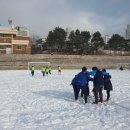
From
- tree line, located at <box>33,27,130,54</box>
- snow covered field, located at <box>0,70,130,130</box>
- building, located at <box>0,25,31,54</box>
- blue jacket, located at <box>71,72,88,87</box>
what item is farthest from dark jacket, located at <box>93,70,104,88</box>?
tree line, located at <box>33,27,130,54</box>

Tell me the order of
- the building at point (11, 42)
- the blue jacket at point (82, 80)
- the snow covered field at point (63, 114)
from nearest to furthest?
the snow covered field at point (63, 114) → the blue jacket at point (82, 80) → the building at point (11, 42)

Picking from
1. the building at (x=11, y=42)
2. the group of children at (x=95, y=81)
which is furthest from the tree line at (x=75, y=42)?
the group of children at (x=95, y=81)

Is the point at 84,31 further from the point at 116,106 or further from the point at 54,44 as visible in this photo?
the point at 116,106

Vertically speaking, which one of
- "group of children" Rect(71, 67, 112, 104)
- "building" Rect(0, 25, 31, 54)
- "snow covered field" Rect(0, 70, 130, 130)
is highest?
"building" Rect(0, 25, 31, 54)

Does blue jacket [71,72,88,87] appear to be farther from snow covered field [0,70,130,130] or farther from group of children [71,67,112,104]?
snow covered field [0,70,130,130]

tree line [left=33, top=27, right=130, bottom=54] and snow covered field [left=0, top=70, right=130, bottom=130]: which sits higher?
tree line [left=33, top=27, right=130, bottom=54]

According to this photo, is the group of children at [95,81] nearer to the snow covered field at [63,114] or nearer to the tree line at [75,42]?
the snow covered field at [63,114]

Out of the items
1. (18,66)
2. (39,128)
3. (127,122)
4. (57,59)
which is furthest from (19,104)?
(57,59)

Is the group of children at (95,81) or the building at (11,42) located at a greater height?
the building at (11,42)

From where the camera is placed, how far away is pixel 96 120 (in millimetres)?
9078

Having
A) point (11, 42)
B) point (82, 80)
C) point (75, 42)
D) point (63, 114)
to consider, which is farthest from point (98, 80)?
point (75, 42)

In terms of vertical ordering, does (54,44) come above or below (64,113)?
above

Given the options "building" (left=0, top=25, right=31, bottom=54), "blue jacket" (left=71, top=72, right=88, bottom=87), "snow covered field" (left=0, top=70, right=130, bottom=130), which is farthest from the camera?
"building" (left=0, top=25, right=31, bottom=54)

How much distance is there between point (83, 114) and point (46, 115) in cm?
130
